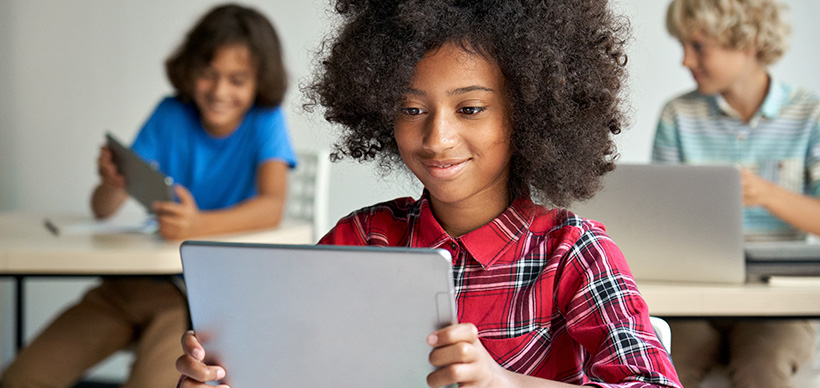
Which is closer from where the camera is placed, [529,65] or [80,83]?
[529,65]

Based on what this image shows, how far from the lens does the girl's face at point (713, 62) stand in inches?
74.9

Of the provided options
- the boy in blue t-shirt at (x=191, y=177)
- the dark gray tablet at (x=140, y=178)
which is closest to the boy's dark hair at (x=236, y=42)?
the boy in blue t-shirt at (x=191, y=177)

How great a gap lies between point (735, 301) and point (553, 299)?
622 millimetres

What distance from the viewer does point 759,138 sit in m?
2.01

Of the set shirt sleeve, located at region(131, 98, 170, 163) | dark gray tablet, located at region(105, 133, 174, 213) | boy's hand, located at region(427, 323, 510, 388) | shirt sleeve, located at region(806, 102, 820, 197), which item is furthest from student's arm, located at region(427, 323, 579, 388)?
shirt sleeve, located at region(131, 98, 170, 163)

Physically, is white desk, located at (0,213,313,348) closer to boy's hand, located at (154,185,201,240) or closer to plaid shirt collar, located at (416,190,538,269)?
boy's hand, located at (154,185,201,240)

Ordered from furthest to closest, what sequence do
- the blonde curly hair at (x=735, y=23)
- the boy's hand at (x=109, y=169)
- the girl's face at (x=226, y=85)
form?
the girl's face at (x=226, y=85), the boy's hand at (x=109, y=169), the blonde curly hair at (x=735, y=23)

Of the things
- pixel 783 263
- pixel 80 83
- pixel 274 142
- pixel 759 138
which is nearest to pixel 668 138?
pixel 759 138

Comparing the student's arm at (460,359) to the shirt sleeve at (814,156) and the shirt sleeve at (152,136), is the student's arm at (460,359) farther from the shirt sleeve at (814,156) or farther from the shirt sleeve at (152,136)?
the shirt sleeve at (152,136)

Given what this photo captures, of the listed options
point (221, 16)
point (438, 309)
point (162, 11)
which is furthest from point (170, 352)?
point (162, 11)

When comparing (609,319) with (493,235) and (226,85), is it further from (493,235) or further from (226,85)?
(226,85)

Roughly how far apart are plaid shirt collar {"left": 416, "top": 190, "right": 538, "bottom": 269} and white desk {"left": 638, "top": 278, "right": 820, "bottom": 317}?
1.62 feet

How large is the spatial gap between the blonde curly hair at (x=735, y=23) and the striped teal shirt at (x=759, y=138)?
0.14 metres

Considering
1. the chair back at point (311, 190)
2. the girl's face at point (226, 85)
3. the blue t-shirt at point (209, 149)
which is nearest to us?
the girl's face at point (226, 85)
